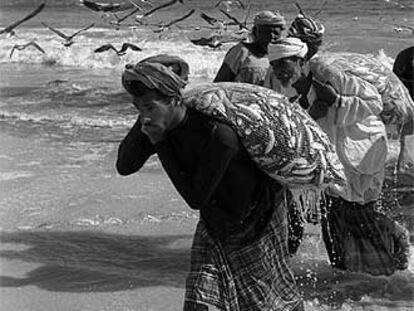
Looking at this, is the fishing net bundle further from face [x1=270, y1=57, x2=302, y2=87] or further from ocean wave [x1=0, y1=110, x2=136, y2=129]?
ocean wave [x1=0, y1=110, x2=136, y2=129]

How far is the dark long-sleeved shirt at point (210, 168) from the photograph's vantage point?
2.92m

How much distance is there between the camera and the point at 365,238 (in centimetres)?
461

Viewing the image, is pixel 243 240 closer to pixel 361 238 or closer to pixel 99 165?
pixel 361 238

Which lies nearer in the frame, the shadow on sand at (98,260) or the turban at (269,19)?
the turban at (269,19)

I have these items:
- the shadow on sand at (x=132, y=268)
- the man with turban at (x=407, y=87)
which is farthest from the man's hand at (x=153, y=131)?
the man with turban at (x=407, y=87)

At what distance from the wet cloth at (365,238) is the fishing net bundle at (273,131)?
4.65 feet

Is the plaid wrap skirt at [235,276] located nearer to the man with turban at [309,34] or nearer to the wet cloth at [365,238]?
the wet cloth at [365,238]

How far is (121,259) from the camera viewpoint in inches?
213

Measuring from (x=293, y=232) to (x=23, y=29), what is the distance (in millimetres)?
23737

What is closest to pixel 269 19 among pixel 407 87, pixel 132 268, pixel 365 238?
pixel 365 238

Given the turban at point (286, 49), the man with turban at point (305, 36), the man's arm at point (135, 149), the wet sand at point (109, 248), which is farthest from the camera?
the wet sand at point (109, 248)

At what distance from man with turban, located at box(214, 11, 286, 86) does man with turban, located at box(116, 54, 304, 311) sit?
5.42ft

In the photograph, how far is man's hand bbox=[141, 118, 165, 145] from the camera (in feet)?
9.40

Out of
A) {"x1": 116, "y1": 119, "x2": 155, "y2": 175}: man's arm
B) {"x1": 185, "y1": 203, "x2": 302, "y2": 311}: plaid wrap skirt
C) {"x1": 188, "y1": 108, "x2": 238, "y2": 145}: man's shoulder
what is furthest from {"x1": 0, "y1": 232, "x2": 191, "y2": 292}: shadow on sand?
{"x1": 188, "y1": 108, "x2": 238, "y2": 145}: man's shoulder
